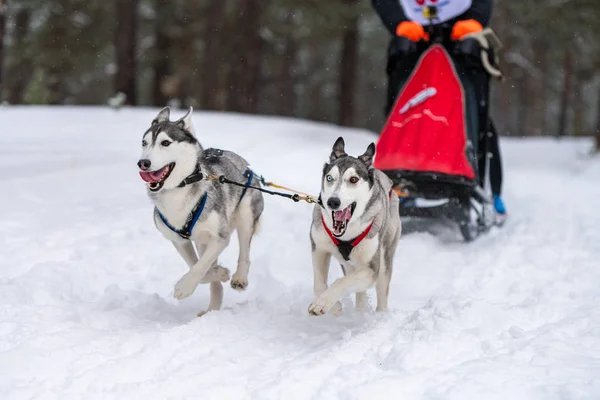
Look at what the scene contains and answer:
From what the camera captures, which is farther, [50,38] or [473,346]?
[50,38]

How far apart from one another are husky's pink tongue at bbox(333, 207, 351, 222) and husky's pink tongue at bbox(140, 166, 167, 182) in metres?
1.13

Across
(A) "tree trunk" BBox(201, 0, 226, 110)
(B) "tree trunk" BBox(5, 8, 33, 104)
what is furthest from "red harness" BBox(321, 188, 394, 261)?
(B) "tree trunk" BBox(5, 8, 33, 104)

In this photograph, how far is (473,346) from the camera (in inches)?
143

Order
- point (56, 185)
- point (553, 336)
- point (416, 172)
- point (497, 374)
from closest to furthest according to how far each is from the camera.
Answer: point (497, 374) → point (553, 336) → point (416, 172) → point (56, 185)

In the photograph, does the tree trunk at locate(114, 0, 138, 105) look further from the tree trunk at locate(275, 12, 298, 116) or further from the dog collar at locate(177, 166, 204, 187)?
the dog collar at locate(177, 166, 204, 187)

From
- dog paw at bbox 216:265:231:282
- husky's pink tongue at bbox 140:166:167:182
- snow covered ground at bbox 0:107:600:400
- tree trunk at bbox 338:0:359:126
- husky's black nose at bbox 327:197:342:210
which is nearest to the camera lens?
snow covered ground at bbox 0:107:600:400

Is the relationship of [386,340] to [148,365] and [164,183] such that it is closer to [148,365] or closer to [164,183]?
[148,365]

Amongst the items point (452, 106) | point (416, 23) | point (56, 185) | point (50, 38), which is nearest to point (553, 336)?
point (452, 106)

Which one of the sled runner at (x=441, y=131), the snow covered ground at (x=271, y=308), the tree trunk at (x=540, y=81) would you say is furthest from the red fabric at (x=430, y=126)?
the tree trunk at (x=540, y=81)

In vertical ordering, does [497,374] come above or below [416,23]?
below

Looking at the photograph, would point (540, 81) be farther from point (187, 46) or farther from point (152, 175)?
point (152, 175)

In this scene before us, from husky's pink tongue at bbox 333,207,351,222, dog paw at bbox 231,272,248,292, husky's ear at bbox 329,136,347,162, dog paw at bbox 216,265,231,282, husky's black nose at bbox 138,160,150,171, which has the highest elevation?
husky's ear at bbox 329,136,347,162

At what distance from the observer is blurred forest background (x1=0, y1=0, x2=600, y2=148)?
651 inches

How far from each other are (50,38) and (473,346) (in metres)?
20.6
